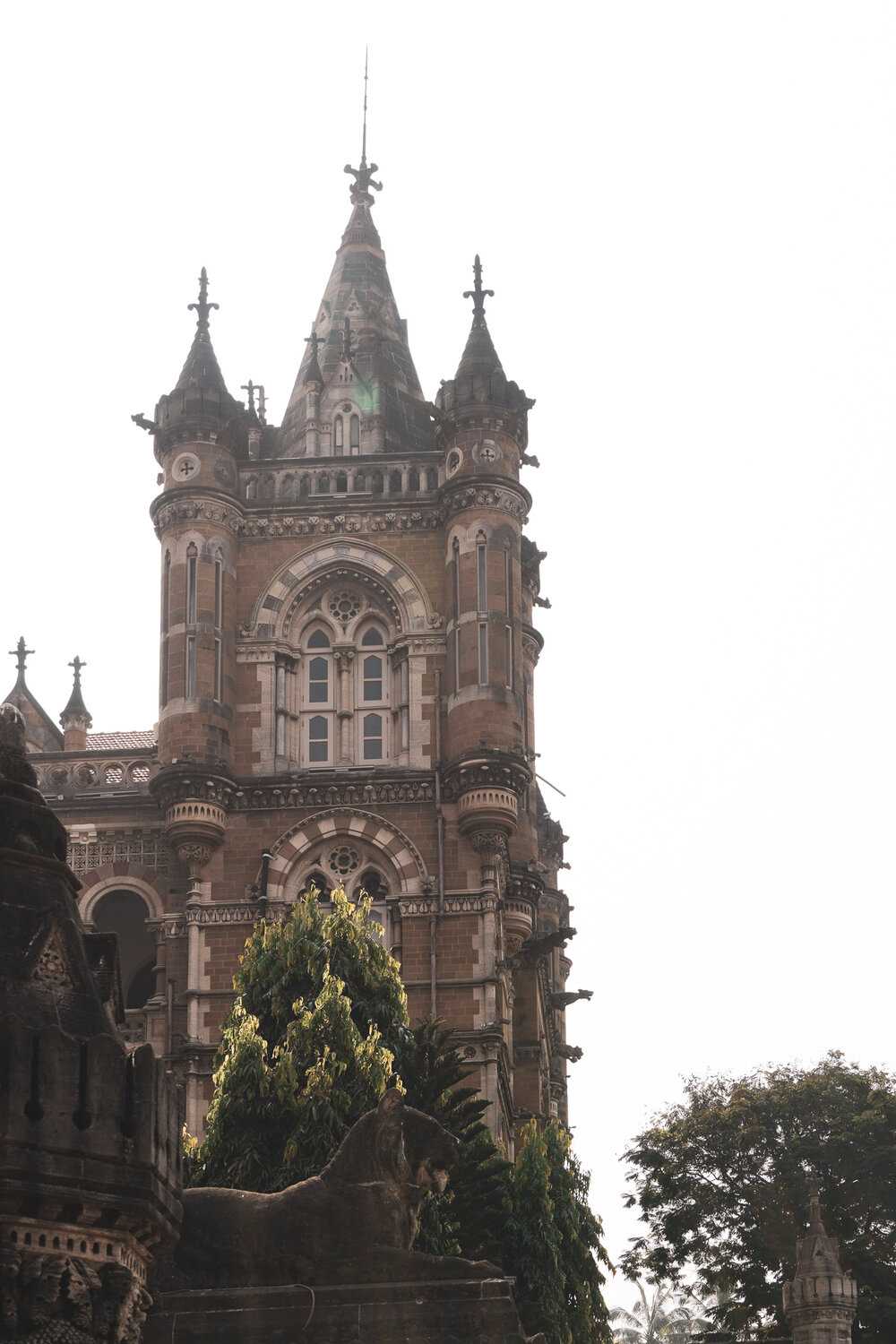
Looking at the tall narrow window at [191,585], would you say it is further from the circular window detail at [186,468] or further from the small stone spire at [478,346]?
the small stone spire at [478,346]

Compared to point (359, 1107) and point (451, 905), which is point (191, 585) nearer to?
point (451, 905)

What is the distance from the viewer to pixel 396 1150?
61.6 feet

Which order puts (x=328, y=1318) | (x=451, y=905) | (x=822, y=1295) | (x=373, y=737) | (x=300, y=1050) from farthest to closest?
(x=373, y=737)
(x=451, y=905)
(x=822, y=1295)
(x=300, y=1050)
(x=328, y=1318)

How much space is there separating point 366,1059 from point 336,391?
24.2 meters

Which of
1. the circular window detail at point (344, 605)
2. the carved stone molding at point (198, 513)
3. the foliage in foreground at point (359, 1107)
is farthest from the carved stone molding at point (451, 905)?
the carved stone molding at point (198, 513)

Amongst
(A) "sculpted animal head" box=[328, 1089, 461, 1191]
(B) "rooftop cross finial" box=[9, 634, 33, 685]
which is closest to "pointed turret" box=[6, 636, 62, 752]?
(B) "rooftop cross finial" box=[9, 634, 33, 685]

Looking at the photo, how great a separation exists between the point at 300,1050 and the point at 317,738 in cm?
1614

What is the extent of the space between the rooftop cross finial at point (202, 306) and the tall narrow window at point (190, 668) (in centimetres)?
908

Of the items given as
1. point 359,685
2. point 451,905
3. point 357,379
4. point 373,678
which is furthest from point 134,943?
point 357,379

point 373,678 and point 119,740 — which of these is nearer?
point 373,678

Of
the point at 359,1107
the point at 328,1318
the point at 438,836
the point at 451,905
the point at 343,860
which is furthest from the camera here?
the point at 343,860

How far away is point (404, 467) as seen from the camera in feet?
169

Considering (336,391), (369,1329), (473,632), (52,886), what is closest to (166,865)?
(473,632)

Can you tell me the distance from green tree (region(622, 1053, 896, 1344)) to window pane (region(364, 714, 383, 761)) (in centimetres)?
1157
